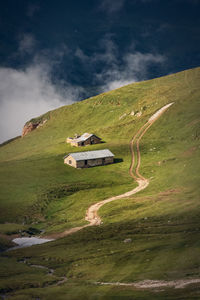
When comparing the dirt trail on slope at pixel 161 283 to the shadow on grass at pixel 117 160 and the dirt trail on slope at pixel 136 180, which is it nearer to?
the dirt trail on slope at pixel 136 180

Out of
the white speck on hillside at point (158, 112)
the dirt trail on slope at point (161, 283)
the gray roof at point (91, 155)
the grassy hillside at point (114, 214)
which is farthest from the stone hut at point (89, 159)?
the dirt trail on slope at point (161, 283)

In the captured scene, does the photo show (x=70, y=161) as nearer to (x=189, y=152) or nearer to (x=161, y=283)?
(x=189, y=152)

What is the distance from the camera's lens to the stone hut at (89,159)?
12341cm

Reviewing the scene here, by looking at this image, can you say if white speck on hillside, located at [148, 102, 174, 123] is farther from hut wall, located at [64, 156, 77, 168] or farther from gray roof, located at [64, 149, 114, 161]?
hut wall, located at [64, 156, 77, 168]

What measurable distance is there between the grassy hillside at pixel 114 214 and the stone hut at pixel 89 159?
2.90 meters

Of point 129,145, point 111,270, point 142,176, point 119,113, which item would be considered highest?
point 119,113

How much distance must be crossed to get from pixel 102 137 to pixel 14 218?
8581 centimetres

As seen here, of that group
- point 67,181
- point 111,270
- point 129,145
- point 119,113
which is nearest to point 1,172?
point 67,181

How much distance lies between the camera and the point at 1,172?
11631cm

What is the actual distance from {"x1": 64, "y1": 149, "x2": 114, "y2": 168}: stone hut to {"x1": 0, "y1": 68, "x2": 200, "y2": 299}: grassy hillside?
2.90 m

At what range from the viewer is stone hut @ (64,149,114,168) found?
123406 millimetres

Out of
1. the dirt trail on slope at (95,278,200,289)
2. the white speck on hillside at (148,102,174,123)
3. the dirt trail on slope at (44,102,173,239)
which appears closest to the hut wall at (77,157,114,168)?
the dirt trail on slope at (44,102,173,239)

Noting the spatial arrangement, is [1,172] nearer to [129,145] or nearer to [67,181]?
[67,181]

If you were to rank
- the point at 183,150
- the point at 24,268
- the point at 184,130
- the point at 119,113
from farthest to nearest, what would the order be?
the point at 119,113
the point at 184,130
the point at 183,150
the point at 24,268
